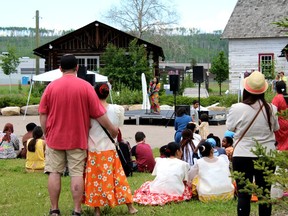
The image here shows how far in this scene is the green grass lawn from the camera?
8.11 meters

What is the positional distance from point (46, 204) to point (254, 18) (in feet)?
114

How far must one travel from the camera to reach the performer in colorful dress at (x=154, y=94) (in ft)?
85.5

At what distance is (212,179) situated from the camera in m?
8.92

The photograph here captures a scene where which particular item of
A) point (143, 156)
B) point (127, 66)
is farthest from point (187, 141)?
point (127, 66)

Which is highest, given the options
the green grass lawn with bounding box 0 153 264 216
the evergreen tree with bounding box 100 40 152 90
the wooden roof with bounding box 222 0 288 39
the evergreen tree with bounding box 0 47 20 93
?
the wooden roof with bounding box 222 0 288 39

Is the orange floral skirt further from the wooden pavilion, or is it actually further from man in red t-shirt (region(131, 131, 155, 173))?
the wooden pavilion

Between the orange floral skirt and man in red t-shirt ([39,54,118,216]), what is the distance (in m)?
0.13

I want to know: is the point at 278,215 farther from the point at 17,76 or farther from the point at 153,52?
the point at 17,76

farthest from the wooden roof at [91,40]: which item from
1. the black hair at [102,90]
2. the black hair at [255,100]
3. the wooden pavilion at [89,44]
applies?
the black hair at [255,100]

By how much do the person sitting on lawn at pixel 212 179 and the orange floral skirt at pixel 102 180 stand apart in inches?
66.9

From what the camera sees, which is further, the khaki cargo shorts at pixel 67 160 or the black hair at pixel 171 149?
the black hair at pixel 171 149

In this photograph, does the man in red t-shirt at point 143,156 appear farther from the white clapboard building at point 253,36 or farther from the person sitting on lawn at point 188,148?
the white clapboard building at point 253,36

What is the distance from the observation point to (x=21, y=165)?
13.2 m

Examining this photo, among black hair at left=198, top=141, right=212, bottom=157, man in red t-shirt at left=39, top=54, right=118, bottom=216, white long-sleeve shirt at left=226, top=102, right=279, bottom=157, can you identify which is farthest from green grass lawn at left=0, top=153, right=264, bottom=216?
white long-sleeve shirt at left=226, top=102, right=279, bottom=157
